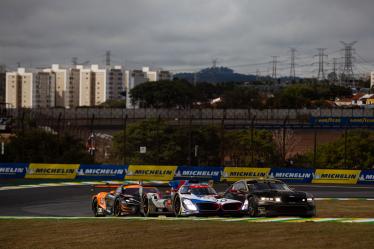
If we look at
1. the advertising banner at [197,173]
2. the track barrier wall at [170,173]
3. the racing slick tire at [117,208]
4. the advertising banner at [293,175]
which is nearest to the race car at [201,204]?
the racing slick tire at [117,208]

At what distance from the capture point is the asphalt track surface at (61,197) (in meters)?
28.8

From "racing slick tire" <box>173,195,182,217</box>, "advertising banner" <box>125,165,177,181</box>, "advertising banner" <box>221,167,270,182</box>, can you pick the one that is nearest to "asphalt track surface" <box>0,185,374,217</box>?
"advertising banner" <box>221,167,270,182</box>

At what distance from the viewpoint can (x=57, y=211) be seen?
95.2 feet

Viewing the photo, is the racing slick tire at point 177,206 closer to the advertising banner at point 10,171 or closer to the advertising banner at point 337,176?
the advertising banner at point 10,171

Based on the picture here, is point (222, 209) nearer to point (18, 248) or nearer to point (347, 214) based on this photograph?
point (347, 214)

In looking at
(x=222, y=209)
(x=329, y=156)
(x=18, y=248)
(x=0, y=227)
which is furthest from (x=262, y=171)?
(x=18, y=248)

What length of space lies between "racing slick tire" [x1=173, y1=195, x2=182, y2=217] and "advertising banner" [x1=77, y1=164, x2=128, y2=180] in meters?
25.3

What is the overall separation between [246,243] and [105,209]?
11.6 meters

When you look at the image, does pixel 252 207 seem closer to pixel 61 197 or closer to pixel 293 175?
pixel 61 197

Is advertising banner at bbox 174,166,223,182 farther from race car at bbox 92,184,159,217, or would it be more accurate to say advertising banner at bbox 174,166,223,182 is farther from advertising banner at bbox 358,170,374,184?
race car at bbox 92,184,159,217

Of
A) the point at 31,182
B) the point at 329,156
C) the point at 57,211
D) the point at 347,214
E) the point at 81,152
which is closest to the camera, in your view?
the point at 347,214

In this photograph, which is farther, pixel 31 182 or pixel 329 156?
pixel 329 156

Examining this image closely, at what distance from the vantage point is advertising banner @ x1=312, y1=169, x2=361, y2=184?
4900 cm

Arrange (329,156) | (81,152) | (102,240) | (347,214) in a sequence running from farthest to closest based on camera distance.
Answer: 1. (329,156)
2. (81,152)
3. (347,214)
4. (102,240)
